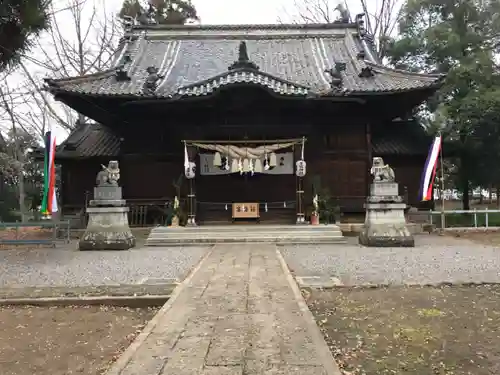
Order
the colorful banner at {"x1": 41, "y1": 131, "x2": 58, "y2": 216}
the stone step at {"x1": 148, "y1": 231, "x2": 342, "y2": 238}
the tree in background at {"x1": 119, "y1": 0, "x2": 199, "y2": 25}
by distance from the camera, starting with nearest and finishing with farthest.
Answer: the colorful banner at {"x1": 41, "y1": 131, "x2": 58, "y2": 216}
the stone step at {"x1": 148, "y1": 231, "x2": 342, "y2": 238}
the tree in background at {"x1": 119, "y1": 0, "x2": 199, "y2": 25}

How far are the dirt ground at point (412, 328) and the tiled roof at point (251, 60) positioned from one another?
27.7ft

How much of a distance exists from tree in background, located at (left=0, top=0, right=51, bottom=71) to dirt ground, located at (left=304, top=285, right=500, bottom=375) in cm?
735

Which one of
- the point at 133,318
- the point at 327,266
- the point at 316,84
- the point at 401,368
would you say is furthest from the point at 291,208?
the point at 401,368

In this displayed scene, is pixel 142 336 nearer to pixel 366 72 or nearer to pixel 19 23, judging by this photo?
pixel 19 23

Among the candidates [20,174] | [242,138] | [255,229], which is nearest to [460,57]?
[242,138]

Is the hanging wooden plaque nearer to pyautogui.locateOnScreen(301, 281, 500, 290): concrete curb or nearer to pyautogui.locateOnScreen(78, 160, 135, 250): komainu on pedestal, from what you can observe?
pyautogui.locateOnScreen(78, 160, 135, 250): komainu on pedestal

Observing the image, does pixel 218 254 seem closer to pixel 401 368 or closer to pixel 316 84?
pixel 401 368

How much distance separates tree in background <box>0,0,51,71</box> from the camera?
853 cm

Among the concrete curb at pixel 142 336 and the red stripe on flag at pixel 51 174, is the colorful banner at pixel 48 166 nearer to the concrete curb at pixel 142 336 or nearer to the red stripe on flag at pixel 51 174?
the red stripe on flag at pixel 51 174

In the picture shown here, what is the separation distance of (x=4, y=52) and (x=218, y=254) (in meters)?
6.09

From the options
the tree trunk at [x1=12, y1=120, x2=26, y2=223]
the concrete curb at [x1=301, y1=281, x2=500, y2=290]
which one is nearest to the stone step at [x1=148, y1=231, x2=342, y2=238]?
the concrete curb at [x1=301, y1=281, x2=500, y2=290]

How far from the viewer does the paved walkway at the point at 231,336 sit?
340cm

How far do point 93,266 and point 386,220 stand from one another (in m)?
7.29

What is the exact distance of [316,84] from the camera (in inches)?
620
